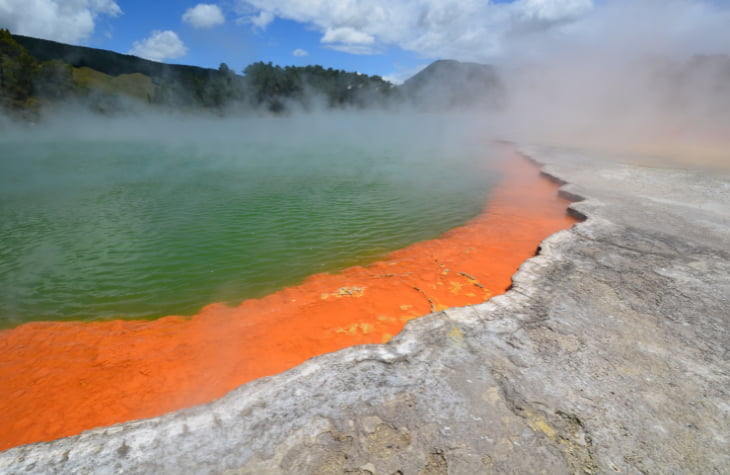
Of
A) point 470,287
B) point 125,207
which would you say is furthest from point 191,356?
point 125,207

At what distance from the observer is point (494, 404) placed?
1604 mm

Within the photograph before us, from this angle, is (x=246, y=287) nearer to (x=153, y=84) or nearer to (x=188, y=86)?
(x=188, y=86)

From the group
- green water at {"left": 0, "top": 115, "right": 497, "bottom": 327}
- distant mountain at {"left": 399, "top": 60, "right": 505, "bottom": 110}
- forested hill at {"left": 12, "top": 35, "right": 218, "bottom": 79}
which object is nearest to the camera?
green water at {"left": 0, "top": 115, "right": 497, "bottom": 327}

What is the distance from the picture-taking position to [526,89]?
26.8m

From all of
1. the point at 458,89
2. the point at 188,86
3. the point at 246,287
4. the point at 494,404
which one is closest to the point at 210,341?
the point at 246,287

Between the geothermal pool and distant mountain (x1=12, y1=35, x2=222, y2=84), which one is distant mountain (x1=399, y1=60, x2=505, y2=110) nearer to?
distant mountain (x1=12, y1=35, x2=222, y2=84)

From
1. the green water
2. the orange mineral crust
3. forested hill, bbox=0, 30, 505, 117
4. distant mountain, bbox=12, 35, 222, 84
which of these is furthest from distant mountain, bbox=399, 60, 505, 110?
the orange mineral crust

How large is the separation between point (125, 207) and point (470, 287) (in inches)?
219

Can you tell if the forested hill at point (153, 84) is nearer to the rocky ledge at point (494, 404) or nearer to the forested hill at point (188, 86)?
the forested hill at point (188, 86)

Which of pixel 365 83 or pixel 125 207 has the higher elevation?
pixel 365 83

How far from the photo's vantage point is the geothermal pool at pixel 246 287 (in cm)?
222

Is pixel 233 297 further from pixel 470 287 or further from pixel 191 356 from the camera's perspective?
pixel 470 287

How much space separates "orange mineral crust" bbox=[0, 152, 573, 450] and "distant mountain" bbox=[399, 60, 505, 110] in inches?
1358

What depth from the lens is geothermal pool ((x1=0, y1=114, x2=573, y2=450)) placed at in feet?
7.28
